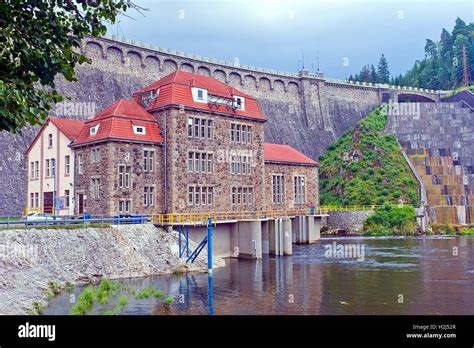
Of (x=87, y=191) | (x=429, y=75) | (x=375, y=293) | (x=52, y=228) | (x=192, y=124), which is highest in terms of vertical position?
(x=429, y=75)

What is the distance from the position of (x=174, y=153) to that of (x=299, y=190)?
2015 centimetres

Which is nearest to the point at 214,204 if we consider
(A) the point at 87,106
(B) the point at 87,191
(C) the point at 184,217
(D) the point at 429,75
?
(C) the point at 184,217

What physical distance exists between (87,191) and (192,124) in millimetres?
9287

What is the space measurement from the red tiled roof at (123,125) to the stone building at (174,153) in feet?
0.26

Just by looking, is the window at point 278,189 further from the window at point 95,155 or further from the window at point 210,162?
the window at point 95,155

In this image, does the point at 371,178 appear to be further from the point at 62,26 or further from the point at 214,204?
Answer: the point at 62,26

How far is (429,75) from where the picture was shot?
430ft

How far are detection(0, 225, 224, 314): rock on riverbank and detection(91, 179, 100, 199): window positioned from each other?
5.91m

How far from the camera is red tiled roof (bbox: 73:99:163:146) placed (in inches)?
1460

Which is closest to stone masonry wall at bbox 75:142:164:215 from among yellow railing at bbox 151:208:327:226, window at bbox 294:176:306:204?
yellow railing at bbox 151:208:327:226

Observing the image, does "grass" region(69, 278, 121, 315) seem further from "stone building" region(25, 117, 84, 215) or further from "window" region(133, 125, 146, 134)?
"stone building" region(25, 117, 84, 215)

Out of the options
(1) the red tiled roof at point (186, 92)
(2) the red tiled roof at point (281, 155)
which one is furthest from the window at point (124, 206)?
(2) the red tiled roof at point (281, 155)

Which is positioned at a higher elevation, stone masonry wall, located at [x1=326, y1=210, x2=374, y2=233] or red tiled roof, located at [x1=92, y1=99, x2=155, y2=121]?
red tiled roof, located at [x1=92, y1=99, x2=155, y2=121]

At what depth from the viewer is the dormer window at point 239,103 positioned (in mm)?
44609
